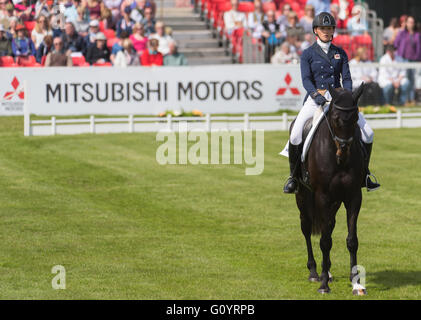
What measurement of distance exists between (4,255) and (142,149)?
12.1 m

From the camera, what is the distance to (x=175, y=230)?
51.9 ft

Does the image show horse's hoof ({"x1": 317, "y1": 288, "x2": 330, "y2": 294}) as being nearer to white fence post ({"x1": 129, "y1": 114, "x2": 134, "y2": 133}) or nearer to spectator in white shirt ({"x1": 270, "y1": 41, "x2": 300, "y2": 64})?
white fence post ({"x1": 129, "y1": 114, "x2": 134, "y2": 133})

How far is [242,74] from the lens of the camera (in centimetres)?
3231

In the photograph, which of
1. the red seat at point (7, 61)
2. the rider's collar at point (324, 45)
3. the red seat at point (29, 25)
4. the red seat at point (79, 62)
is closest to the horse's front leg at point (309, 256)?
the rider's collar at point (324, 45)

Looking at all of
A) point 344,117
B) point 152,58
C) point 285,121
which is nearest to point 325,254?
point 344,117

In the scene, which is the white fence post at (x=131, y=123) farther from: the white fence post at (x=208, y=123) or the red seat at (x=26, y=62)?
the red seat at (x=26, y=62)

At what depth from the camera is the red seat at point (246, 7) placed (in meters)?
38.5

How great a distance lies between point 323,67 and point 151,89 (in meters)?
19.7

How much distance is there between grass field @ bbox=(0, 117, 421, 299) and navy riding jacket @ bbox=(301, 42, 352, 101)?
253 cm

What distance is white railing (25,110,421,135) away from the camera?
28969 mm

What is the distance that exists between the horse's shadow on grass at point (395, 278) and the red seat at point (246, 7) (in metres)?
26.7

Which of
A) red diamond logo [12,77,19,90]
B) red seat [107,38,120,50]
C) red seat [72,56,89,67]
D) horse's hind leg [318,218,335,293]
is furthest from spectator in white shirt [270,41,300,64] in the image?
horse's hind leg [318,218,335,293]

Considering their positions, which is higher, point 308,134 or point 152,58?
point 308,134

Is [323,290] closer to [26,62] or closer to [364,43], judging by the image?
[26,62]
